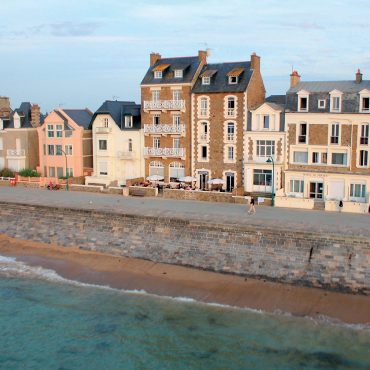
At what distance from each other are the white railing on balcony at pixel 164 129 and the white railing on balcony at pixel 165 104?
1285 mm

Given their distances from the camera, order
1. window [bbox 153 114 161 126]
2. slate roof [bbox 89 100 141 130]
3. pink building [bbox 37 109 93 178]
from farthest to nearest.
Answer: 1. pink building [bbox 37 109 93 178]
2. slate roof [bbox 89 100 141 130]
3. window [bbox 153 114 161 126]

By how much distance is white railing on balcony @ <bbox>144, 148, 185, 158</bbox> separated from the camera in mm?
39000

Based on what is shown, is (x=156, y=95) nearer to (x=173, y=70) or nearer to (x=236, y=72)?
(x=173, y=70)

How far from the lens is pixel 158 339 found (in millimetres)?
20594

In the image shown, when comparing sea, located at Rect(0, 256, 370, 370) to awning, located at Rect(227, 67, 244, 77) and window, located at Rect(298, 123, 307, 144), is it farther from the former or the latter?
awning, located at Rect(227, 67, 244, 77)

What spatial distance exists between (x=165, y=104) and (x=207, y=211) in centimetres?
1157

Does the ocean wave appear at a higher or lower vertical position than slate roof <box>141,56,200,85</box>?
lower

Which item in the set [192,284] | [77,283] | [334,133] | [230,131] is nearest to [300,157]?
[334,133]

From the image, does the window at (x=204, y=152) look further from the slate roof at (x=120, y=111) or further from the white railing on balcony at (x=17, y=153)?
the white railing on balcony at (x=17, y=153)

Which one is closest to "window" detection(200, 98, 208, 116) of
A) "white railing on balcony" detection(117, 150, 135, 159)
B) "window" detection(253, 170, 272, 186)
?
"window" detection(253, 170, 272, 186)

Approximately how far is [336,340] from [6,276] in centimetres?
1649

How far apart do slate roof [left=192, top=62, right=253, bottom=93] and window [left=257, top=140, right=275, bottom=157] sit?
388 cm

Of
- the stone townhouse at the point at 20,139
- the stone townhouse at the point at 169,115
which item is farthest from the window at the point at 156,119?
the stone townhouse at the point at 20,139

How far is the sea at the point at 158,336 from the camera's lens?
62.5 ft
